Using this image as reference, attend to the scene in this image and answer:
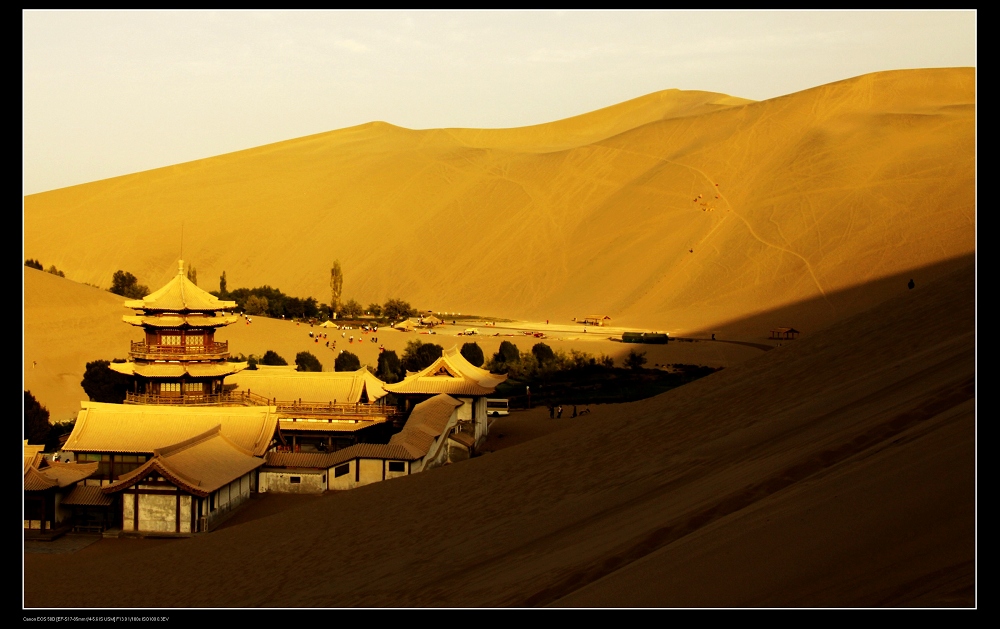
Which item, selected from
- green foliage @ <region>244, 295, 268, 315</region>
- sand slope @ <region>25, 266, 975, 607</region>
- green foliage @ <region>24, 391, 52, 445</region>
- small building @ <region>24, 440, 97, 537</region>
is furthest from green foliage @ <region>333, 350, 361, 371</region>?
green foliage @ <region>244, 295, 268, 315</region>

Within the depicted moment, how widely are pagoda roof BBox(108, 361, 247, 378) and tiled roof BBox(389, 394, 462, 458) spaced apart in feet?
17.9

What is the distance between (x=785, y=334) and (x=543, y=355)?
15167 mm

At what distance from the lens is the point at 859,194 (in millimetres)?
71188

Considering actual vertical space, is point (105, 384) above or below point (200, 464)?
above

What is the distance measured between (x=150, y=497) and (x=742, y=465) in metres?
14.1

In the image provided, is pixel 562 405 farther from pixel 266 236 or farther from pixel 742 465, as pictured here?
pixel 266 236

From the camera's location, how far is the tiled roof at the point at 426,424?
26.3 m

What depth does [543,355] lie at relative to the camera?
46906 mm

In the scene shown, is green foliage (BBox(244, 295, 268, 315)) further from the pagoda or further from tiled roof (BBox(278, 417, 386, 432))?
tiled roof (BBox(278, 417, 386, 432))

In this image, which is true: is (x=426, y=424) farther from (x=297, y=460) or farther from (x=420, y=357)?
(x=420, y=357)

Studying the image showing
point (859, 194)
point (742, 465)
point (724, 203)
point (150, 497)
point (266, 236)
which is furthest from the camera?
point (266, 236)

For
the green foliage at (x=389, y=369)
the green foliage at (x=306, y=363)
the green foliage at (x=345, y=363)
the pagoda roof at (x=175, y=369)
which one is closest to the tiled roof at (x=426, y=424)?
the pagoda roof at (x=175, y=369)

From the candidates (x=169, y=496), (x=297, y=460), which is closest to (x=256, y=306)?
(x=297, y=460)

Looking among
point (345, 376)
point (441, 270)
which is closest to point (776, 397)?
point (345, 376)
